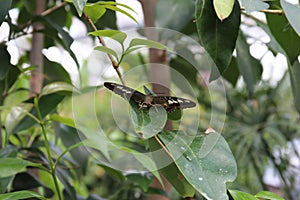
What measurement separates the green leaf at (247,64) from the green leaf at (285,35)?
0.19m

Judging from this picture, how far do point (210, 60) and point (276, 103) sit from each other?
1548mm

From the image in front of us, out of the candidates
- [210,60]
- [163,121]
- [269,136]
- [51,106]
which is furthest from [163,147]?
[269,136]

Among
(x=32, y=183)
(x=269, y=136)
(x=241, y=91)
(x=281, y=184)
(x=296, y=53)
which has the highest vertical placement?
(x=296, y=53)

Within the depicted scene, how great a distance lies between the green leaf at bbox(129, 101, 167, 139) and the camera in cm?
33

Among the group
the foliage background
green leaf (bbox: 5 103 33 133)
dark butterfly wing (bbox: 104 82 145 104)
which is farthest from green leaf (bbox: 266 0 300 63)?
green leaf (bbox: 5 103 33 133)

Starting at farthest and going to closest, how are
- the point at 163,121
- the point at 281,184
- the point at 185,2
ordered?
the point at 281,184 < the point at 185,2 < the point at 163,121

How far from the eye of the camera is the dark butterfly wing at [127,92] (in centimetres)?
34

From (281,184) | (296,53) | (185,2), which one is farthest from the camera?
(281,184)

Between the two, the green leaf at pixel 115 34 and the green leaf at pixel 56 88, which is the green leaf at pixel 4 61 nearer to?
the green leaf at pixel 56 88

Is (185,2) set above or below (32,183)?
above

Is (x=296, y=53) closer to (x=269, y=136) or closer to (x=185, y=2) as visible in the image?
(x=185, y=2)

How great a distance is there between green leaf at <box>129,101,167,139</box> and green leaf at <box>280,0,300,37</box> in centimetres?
13

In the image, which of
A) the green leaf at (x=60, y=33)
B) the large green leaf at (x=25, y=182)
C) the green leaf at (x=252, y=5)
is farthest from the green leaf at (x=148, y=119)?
the large green leaf at (x=25, y=182)

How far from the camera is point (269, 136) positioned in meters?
1.88
